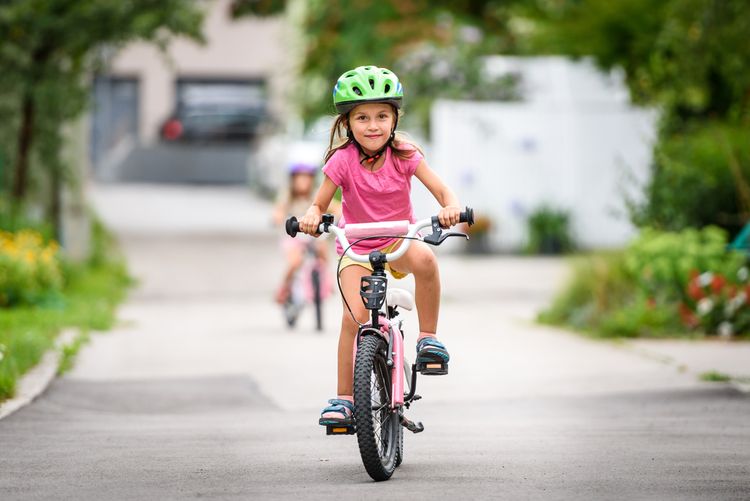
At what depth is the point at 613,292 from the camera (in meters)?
14.6

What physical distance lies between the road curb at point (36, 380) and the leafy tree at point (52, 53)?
487 cm

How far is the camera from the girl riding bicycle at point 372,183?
23.7ft

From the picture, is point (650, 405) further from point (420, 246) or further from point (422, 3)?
point (422, 3)

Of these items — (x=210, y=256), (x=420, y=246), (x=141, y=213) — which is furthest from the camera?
(x=141, y=213)

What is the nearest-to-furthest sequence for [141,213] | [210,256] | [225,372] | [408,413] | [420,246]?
[420,246]
[408,413]
[225,372]
[210,256]
[141,213]

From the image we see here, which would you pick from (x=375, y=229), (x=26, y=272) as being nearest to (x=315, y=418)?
(x=375, y=229)

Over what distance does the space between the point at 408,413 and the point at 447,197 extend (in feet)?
8.73

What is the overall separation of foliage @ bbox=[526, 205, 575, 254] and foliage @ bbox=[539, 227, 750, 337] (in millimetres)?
7421

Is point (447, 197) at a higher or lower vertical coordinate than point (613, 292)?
higher

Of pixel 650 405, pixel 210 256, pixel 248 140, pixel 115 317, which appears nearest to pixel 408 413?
pixel 650 405

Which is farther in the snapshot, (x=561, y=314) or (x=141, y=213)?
(x=141, y=213)

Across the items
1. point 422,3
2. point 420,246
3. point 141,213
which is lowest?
point 141,213

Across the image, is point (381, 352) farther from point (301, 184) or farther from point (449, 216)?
point (301, 184)

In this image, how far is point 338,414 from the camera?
22.9 feet
